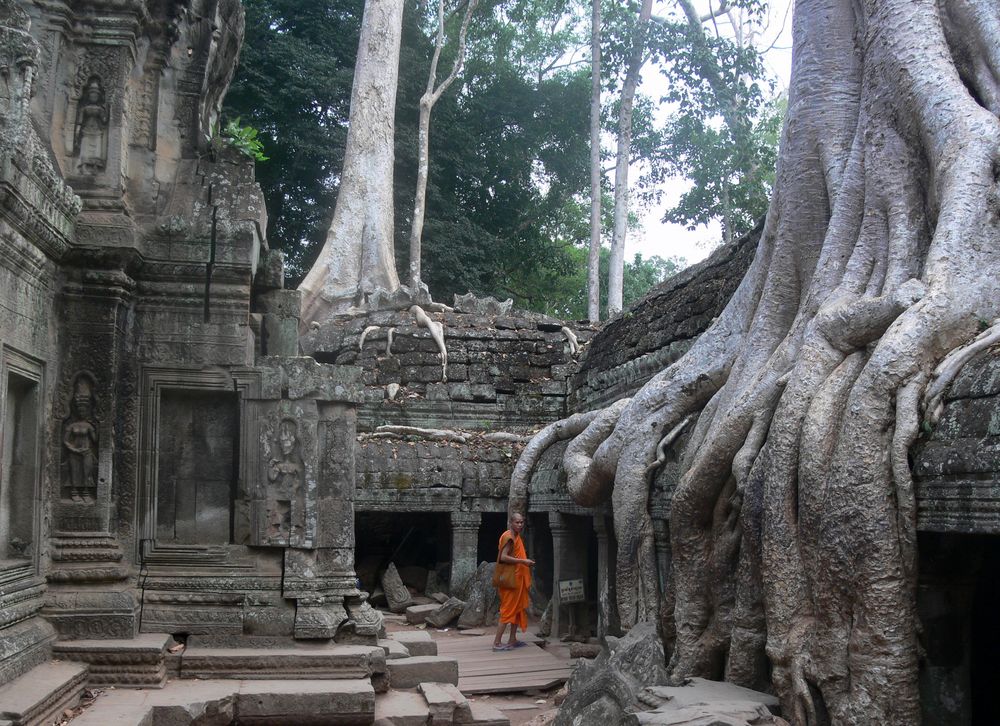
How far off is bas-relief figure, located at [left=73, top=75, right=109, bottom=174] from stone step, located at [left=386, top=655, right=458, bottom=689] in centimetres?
319

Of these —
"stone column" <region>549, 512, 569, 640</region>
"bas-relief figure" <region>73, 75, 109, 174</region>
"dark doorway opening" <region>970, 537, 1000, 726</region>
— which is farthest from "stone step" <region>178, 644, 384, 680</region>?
"stone column" <region>549, 512, 569, 640</region>

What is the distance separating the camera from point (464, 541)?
11.6 m

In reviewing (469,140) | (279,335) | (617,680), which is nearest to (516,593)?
(279,335)

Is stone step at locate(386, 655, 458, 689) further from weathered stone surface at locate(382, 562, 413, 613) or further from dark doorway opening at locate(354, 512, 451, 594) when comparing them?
dark doorway opening at locate(354, 512, 451, 594)

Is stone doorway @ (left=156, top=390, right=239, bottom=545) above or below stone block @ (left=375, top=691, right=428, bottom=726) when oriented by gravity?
above

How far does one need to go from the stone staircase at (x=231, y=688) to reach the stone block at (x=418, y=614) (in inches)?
180

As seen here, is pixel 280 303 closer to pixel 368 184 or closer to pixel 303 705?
pixel 303 705

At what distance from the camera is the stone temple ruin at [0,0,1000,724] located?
4566 mm

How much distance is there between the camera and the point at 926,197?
17.8 ft

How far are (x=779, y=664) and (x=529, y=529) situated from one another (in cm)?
618

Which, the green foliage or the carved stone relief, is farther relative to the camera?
the green foliage

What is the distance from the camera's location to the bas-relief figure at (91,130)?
18.5ft

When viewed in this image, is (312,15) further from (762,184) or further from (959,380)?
(959,380)

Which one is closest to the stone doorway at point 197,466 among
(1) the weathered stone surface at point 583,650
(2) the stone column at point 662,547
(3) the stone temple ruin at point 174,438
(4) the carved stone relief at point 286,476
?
(3) the stone temple ruin at point 174,438
